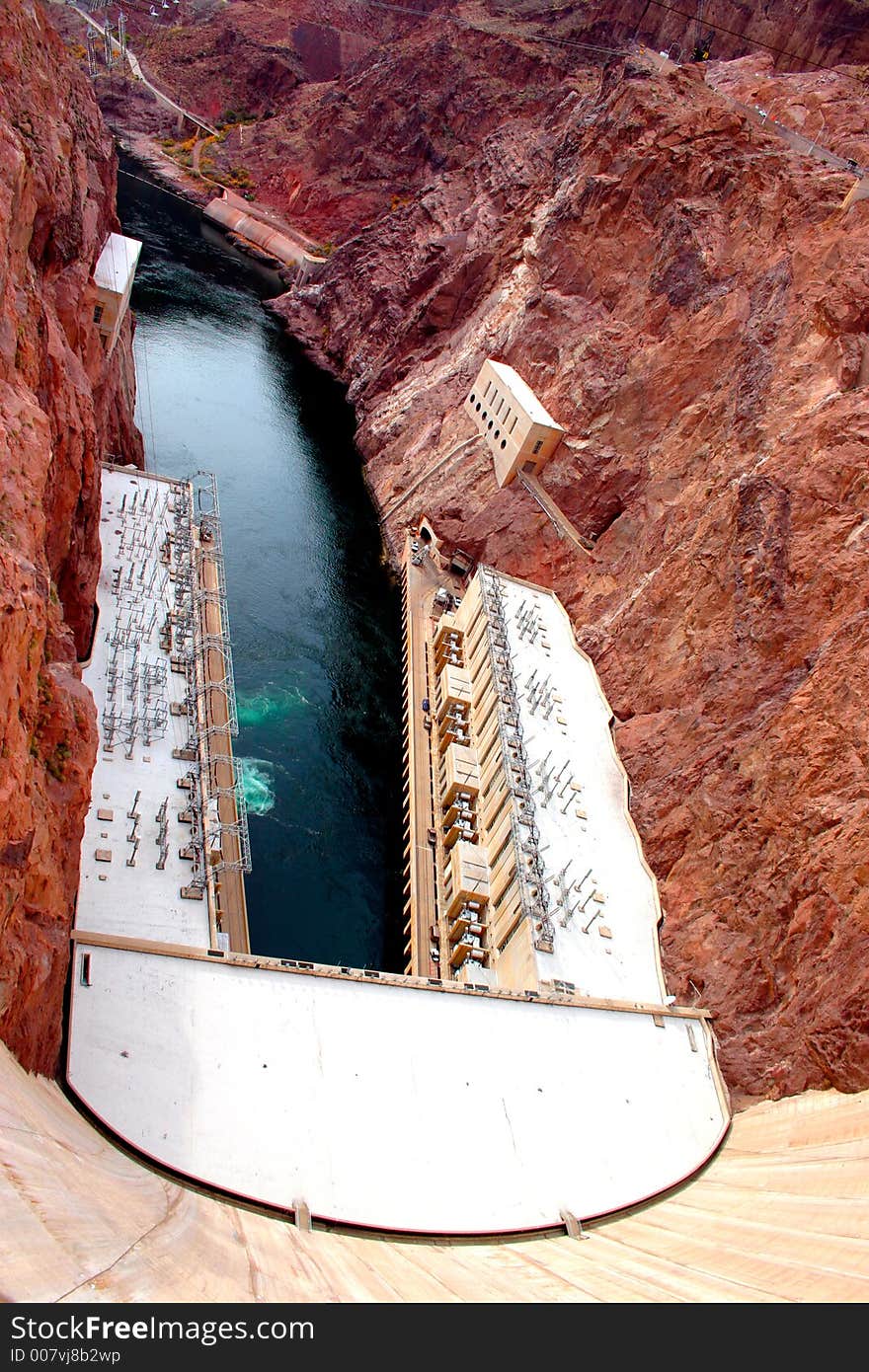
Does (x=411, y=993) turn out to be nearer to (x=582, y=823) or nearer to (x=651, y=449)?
(x=582, y=823)

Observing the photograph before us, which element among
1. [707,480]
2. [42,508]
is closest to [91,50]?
[707,480]

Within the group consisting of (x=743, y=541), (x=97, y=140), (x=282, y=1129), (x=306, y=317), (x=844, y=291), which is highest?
(x=844, y=291)

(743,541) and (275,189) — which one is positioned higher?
(743,541)

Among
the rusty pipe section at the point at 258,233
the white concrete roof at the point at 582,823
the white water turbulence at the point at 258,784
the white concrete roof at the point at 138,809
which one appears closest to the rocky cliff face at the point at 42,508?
the white concrete roof at the point at 138,809

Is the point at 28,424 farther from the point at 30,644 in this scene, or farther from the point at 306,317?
the point at 306,317

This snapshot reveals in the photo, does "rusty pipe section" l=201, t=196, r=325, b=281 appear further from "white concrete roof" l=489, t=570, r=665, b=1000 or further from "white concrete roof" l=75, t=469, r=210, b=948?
"white concrete roof" l=75, t=469, r=210, b=948

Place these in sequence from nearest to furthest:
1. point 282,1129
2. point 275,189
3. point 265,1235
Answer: point 265,1235 < point 282,1129 < point 275,189

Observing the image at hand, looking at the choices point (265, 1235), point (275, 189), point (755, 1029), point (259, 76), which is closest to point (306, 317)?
point (275, 189)
